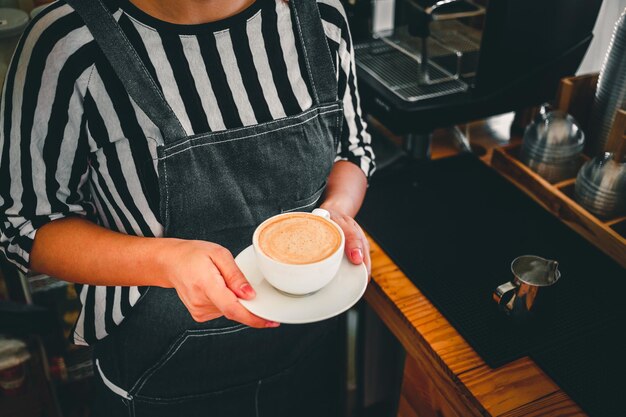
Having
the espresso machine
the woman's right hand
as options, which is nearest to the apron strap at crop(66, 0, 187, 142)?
the woman's right hand

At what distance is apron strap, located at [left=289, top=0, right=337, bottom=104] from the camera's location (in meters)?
1.02

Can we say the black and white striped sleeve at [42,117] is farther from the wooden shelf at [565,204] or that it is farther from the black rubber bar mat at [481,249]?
the wooden shelf at [565,204]

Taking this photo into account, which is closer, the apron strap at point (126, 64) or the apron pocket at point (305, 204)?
the apron strap at point (126, 64)

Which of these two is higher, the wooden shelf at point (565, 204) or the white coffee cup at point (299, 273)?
the white coffee cup at point (299, 273)

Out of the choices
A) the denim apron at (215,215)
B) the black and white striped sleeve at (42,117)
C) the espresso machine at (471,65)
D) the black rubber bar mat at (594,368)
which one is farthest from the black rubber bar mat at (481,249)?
the black and white striped sleeve at (42,117)

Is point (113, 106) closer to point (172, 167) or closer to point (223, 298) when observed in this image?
point (172, 167)

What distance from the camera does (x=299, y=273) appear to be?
79 cm

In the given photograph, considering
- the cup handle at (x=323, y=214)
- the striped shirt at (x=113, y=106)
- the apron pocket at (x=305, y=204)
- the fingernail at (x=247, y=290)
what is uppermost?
the striped shirt at (x=113, y=106)

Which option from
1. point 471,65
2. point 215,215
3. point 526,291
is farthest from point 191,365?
point 471,65

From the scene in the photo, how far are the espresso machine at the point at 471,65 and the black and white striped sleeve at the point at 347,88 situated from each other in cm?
28

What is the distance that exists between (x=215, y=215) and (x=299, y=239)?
206 millimetres

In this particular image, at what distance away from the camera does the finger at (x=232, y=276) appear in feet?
2.61

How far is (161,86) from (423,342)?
0.64 m

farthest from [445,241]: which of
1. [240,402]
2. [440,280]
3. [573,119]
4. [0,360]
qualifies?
[0,360]
